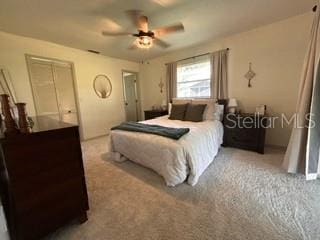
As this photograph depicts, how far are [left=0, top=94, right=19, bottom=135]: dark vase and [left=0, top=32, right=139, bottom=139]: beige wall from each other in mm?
2643

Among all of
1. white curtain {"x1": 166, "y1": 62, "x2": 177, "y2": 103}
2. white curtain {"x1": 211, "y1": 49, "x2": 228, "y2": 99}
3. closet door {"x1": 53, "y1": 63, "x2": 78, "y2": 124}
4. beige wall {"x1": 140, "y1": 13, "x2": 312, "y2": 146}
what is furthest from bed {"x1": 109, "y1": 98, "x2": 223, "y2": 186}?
white curtain {"x1": 166, "y1": 62, "x2": 177, "y2": 103}

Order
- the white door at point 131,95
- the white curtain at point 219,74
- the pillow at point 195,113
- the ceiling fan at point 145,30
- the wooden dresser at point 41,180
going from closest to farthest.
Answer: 1. the wooden dresser at point 41,180
2. the ceiling fan at point 145,30
3. the pillow at point 195,113
4. the white curtain at point 219,74
5. the white door at point 131,95

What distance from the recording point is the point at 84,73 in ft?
13.7

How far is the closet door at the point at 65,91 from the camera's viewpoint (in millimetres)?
3720

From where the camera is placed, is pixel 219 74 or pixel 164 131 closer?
pixel 164 131

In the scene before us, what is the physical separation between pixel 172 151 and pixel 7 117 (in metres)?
1.62

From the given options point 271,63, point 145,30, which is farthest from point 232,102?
point 145,30

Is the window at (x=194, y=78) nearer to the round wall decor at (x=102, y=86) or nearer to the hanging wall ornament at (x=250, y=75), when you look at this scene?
the hanging wall ornament at (x=250, y=75)

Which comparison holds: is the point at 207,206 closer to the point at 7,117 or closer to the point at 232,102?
the point at 7,117

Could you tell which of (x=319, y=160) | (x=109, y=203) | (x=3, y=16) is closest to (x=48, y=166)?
(x=109, y=203)

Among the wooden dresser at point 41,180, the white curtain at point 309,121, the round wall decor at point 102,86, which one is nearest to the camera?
the wooden dresser at point 41,180

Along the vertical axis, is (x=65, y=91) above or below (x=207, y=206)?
above

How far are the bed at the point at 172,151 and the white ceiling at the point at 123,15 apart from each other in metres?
1.93

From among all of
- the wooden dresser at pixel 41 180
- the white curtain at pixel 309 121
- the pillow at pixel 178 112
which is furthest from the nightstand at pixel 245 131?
the wooden dresser at pixel 41 180
